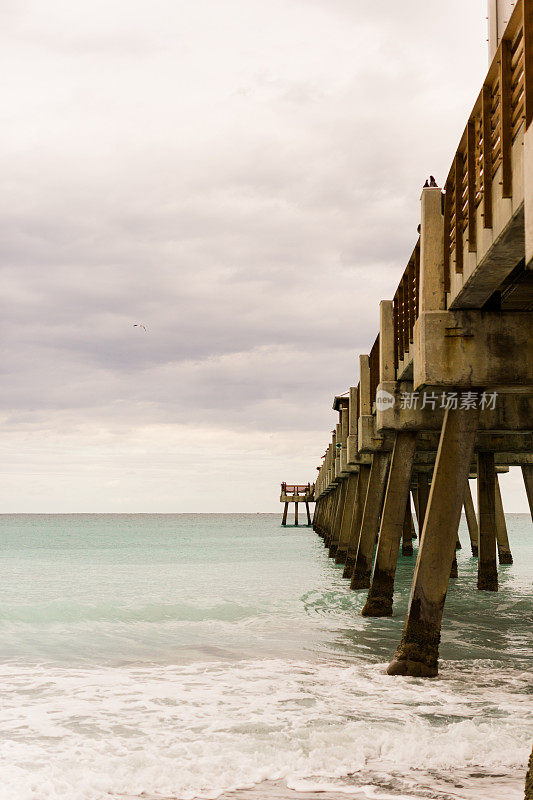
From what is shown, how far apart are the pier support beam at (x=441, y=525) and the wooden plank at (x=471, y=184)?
2086mm

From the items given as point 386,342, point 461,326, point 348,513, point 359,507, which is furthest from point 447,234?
point 348,513

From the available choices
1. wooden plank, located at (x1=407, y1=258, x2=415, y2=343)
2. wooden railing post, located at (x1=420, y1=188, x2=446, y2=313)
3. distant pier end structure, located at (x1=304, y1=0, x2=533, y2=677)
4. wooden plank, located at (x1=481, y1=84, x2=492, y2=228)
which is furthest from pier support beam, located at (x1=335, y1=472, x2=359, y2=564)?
wooden plank, located at (x1=481, y1=84, x2=492, y2=228)

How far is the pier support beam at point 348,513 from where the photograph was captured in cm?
2245

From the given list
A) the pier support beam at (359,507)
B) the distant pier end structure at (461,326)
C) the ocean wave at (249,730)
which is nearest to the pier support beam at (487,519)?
the pier support beam at (359,507)

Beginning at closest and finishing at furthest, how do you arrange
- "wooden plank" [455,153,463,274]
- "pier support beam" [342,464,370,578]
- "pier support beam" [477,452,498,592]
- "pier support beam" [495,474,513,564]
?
"wooden plank" [455,153,463,274], "pier support beam" [477,452,498,592], "pier support beam" [342,464,370,578], "pier support beam" [495,474,513,564]

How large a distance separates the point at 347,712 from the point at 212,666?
10.0ft

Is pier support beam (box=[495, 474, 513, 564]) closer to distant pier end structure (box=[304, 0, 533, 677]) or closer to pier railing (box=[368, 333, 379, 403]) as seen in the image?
pier railing (box=[368, 333, 379, 403])

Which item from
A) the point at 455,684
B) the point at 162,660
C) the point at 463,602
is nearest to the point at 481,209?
the point at 455,684

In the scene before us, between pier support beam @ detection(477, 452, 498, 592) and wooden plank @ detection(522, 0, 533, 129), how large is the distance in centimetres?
1320

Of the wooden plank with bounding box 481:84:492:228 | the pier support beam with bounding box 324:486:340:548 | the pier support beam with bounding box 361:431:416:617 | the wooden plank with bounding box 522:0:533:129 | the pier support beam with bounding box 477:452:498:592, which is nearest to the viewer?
the wooden plank with bounding box 522:0:533:129

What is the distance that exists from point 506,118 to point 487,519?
12895 mm

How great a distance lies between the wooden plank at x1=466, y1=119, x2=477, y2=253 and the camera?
245 inches

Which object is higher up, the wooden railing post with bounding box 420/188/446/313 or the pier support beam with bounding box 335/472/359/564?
the wooden railing post with bounding box 420/188/446/313

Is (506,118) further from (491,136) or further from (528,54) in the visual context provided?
(491,136)
